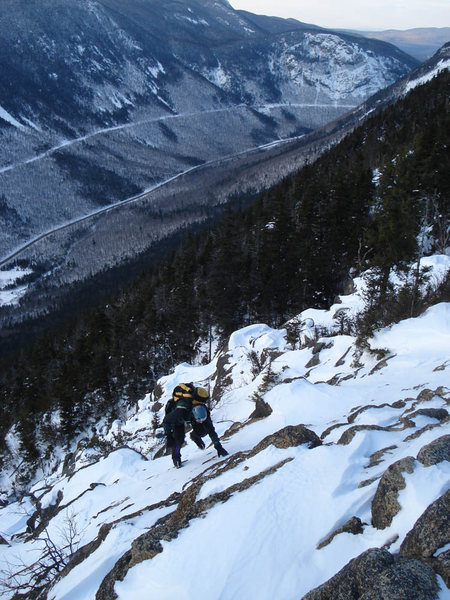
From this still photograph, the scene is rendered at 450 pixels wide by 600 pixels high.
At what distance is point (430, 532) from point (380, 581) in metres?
0.90

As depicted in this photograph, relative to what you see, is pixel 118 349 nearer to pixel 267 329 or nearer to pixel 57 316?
pixel 267 329

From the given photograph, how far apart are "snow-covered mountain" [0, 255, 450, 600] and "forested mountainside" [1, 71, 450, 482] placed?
18360 millimetres

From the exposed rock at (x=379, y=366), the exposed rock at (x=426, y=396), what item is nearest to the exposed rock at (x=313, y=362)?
the exposed rock at (x=379, y=366)

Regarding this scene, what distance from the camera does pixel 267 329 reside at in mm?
29953

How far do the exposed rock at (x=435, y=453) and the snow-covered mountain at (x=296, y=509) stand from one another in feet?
0.06

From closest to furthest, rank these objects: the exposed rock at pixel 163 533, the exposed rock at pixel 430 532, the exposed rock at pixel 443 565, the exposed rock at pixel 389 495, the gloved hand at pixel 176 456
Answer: the exposed rock at pixel 443 565
the exposed rock at pixel 430 532
the exposed rock at pixel 389 495
the exposed rock at pixel 163 533
the gloved hand at pixel 176 456

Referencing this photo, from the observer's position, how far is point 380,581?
4199 millimetres

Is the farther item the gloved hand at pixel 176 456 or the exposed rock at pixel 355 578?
the gloved hand at pixel 176 456

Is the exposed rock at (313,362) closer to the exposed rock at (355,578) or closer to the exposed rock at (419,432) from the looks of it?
the exposed rock at (419,432)

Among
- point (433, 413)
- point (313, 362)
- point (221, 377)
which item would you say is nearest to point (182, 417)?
point (433, 413)

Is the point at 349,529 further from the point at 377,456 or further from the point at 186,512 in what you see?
the point at 186,512

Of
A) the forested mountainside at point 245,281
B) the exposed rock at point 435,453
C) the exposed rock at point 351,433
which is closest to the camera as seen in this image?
the exposed rock at point 435,453

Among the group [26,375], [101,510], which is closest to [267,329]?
[101,510]

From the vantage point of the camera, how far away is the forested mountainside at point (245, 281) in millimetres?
35469
